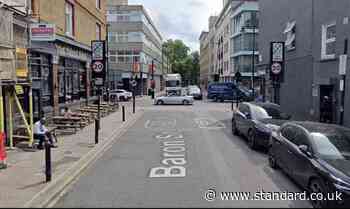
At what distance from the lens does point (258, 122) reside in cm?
1230

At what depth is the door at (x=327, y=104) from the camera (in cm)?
1558

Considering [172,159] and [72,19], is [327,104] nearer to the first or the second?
[172,159]

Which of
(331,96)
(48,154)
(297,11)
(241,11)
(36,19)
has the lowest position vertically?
(48,154)

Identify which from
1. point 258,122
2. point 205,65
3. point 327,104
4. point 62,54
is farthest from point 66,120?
point 205,65

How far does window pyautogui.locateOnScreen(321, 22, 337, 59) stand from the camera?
51.0 feet

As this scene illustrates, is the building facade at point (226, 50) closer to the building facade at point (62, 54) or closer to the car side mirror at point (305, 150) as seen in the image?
the building facade at point (62, 54)

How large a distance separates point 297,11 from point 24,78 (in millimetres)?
15092

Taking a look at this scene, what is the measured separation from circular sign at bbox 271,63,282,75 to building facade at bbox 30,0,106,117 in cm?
1128

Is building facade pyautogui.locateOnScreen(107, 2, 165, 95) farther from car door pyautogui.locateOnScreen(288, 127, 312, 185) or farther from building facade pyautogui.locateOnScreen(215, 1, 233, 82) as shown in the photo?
car door pyautogui.locateOnScreen(288, 127, 312, 185)

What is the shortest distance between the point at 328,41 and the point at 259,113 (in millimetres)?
5756

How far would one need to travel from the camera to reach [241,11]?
172ft

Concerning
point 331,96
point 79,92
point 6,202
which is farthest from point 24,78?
point 331,96

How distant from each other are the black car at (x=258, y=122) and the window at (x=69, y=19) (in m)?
11.3

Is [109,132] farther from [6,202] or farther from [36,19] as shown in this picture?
[6,202]
